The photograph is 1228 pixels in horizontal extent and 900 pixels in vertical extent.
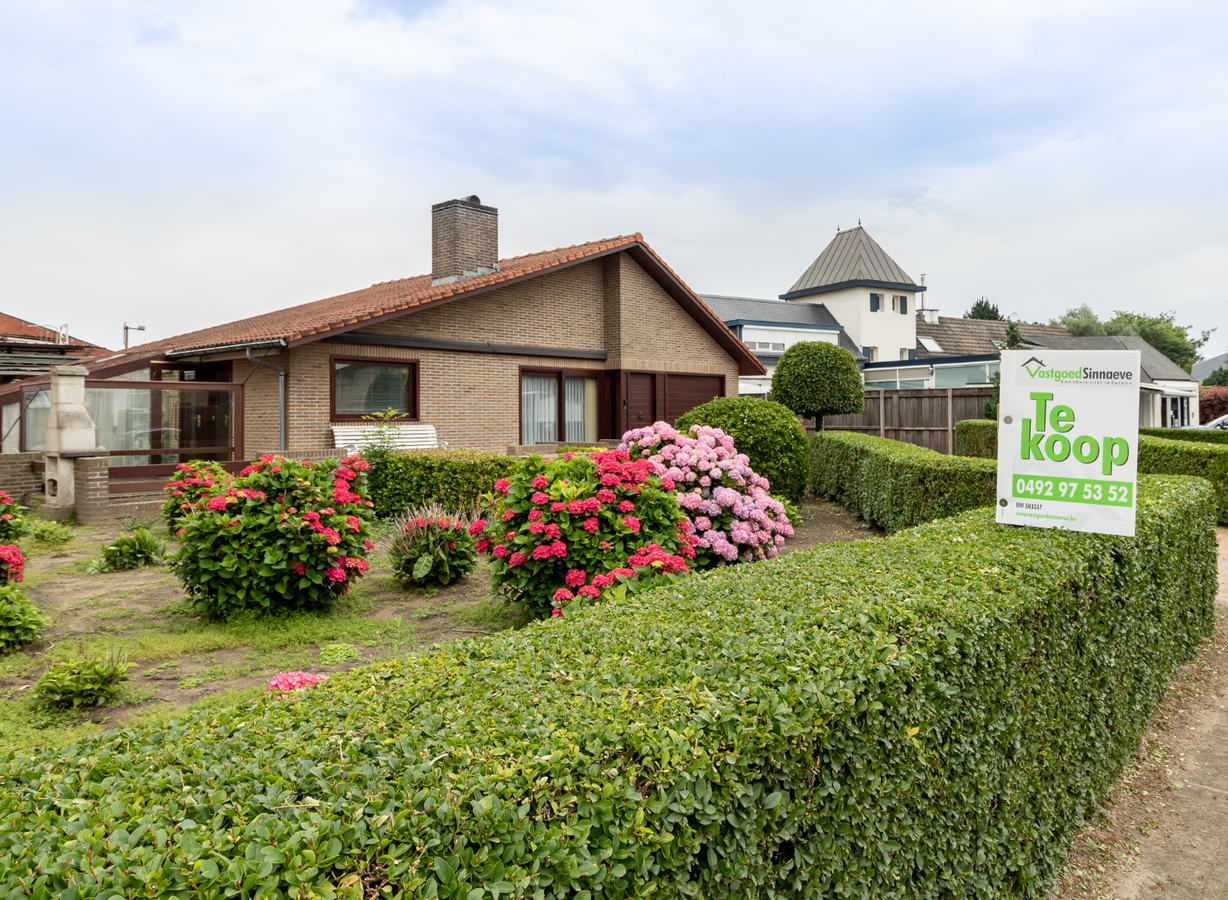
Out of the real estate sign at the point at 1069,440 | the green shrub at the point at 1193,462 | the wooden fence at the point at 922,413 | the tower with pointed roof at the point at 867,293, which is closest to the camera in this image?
the real estate sign at the point at 1069,440

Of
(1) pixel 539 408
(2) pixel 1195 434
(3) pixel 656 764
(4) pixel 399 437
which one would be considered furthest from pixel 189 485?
(2) pixel 1195 434

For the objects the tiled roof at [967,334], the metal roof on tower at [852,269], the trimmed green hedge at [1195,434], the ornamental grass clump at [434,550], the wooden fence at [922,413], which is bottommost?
the ornamental grass clump at [434,550]

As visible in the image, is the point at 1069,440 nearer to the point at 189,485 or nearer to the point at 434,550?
the point at 434,550

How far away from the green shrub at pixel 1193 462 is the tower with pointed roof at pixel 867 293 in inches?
1225

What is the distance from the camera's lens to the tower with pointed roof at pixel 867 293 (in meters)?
44.8

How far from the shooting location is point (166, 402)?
46.0ft

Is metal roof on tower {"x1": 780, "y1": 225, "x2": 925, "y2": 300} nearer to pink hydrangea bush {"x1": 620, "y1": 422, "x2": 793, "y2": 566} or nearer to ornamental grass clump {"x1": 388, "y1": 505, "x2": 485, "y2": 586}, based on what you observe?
pink hydrangea bush {"x1": 620, "y1": 422, "x2": 793, "y2": 566}

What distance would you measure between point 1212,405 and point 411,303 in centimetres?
4897

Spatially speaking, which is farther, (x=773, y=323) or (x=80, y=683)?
(x=773, y=323)

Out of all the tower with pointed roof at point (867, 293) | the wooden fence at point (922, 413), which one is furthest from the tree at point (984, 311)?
the wooden fence at point (922, 413)

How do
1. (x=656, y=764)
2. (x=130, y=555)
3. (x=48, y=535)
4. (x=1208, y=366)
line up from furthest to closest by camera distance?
(x=1208, y=366) → (x=48, y=535) → (x=130, y=555) → (x=656, y=764)

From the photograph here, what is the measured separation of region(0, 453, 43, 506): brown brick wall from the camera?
520 inches

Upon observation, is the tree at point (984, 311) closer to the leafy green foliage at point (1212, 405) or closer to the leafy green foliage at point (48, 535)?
the leafy green foliage at point (1212, 405)

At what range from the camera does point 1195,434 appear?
20703 mm
